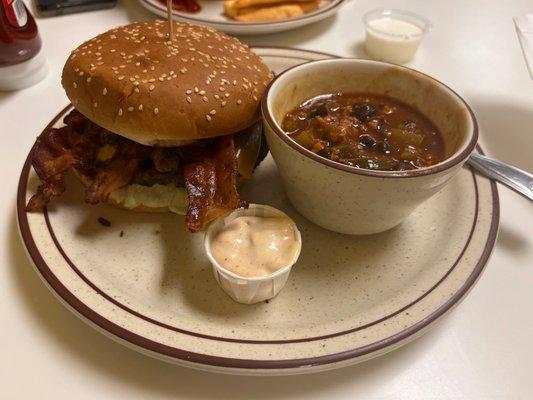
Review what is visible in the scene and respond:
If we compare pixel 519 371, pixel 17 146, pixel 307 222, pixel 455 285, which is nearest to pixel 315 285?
pixel 307 222

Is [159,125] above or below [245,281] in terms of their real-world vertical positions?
above

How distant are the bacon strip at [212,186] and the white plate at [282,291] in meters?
0.18

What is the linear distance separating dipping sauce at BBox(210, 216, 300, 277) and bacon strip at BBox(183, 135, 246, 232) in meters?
0.06

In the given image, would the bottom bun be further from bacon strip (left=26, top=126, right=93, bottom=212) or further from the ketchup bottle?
the ketchup bottle

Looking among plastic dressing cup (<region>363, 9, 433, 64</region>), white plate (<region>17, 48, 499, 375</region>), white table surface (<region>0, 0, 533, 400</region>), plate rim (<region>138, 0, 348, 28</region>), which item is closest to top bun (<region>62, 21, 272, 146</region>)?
white plate (<region>17, 48, 499, 375</region>)

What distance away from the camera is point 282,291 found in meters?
1.52

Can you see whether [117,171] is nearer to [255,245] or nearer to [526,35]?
[255,245]

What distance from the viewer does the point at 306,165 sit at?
147 cm

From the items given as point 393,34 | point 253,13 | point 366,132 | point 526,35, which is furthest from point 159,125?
point 526,35

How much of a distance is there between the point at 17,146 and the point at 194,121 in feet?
2.99

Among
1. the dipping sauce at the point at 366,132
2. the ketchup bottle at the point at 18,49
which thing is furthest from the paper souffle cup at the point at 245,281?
the ketchup bottle at the point at 18,49

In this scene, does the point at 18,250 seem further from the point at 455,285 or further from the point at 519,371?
the point at 519,371

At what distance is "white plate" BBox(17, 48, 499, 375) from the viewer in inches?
49.8

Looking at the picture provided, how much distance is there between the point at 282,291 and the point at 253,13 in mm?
1884
